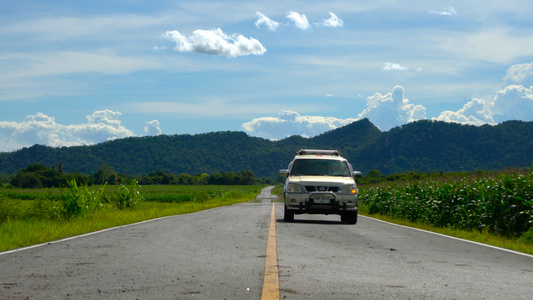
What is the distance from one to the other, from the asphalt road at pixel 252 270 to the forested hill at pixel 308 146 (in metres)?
80.7

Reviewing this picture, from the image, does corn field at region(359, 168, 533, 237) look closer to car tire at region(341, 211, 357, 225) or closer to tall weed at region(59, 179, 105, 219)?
car tire at region(341, 211, 357, 225)

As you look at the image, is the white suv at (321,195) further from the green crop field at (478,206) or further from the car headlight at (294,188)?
the green crop field at (478,206)

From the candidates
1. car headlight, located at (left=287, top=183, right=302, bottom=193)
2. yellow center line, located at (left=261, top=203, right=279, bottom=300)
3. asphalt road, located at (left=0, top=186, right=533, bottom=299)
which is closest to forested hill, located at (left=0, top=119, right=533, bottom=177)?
car headlight, located at (left=287, top=183, right=302, bottom=193)

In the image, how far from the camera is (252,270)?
643 centimetres

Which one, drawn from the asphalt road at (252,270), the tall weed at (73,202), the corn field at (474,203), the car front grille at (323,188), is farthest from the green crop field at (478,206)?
the tall weed at (73,202)

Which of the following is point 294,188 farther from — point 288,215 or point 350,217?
point 350,217

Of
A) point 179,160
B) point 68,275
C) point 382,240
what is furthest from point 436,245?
point 179,160

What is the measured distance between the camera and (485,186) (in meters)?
15.7

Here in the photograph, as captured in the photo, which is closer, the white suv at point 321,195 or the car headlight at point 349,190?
the white suv at point 321,195

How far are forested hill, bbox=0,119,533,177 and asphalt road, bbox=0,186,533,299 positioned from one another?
80701 millimetres

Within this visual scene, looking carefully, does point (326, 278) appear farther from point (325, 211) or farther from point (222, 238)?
point (325, 211)

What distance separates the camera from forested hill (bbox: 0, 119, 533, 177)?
102 m

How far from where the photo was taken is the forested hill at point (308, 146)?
102000 mm

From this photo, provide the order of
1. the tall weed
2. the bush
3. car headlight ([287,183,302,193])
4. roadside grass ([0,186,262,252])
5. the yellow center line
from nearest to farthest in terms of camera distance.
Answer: the yellow center line → roadside grass ([0,186,262,252]) → car headlight ([287,183,302,193]) → the tall weed → the bush
